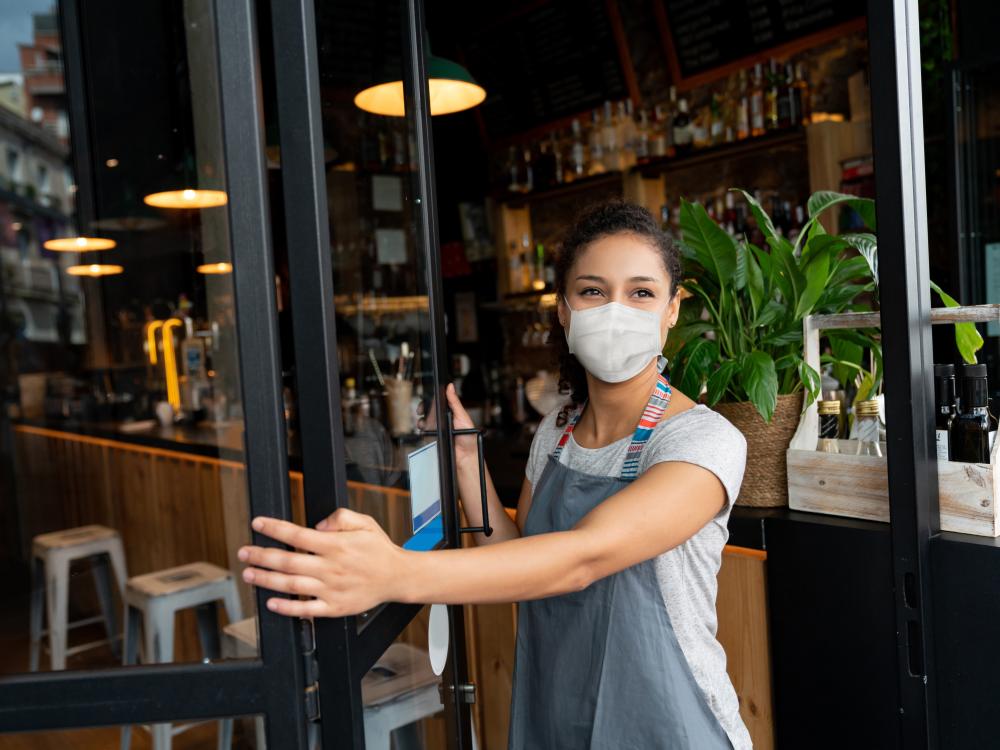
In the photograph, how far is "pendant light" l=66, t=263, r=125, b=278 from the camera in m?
3.49

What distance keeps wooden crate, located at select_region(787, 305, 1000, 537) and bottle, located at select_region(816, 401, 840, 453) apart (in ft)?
0.06

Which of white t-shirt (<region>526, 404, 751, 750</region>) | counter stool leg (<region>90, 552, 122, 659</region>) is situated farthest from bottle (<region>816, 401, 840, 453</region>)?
counter stool leg (<region>90, 552, 122, 659</region>)

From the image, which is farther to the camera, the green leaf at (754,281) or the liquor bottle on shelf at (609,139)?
the liquor bottle on shelf at (609,139)

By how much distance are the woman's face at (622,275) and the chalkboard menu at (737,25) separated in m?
2.61

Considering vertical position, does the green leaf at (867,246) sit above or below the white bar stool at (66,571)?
above

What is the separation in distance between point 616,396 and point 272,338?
674 millimetres

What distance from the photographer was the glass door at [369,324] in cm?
95

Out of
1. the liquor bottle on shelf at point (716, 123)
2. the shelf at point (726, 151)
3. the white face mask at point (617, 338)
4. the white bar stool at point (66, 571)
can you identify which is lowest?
the white bar stool at point (66, 571)

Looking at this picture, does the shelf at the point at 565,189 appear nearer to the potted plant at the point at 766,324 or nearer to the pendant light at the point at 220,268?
the potted plant at the point at 766,324

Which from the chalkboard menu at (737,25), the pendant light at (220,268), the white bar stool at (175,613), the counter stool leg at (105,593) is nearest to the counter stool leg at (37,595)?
the counter stool leg at (105,593)

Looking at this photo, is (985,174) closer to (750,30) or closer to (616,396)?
(750,30)

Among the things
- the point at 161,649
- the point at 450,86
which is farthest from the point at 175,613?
the point at 450,86

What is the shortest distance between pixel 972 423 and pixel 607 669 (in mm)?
718

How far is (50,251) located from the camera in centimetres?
332
